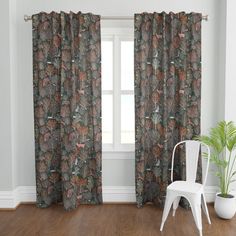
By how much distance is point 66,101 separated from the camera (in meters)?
3.90

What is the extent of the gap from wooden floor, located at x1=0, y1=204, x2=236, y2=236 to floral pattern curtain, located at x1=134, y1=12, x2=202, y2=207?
0.33 metres

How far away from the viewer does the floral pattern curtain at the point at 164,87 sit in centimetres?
388

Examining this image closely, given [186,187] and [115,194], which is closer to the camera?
[186,187]

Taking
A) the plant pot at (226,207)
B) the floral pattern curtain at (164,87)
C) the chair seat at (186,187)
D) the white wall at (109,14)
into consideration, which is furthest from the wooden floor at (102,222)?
the white wall at (109,14)

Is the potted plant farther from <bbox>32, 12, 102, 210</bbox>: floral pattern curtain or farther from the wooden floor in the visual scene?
<bbox>32, 12, 102, 210</bbox>: floral pattern curtain

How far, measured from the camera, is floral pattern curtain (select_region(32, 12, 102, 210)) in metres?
3.88

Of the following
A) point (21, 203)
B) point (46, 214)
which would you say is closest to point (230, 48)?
point (46, 214)

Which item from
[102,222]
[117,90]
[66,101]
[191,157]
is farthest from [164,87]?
[102,222]

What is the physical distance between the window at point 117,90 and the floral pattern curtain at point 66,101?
1.08ft

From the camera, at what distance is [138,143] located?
156 inches

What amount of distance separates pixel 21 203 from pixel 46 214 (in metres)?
0.56

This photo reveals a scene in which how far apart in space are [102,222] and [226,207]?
1.41 meters

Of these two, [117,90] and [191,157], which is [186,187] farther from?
[117,90]

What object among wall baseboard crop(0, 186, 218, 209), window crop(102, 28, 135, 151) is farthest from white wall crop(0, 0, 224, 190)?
window crop(102, 28, 135, 151)
